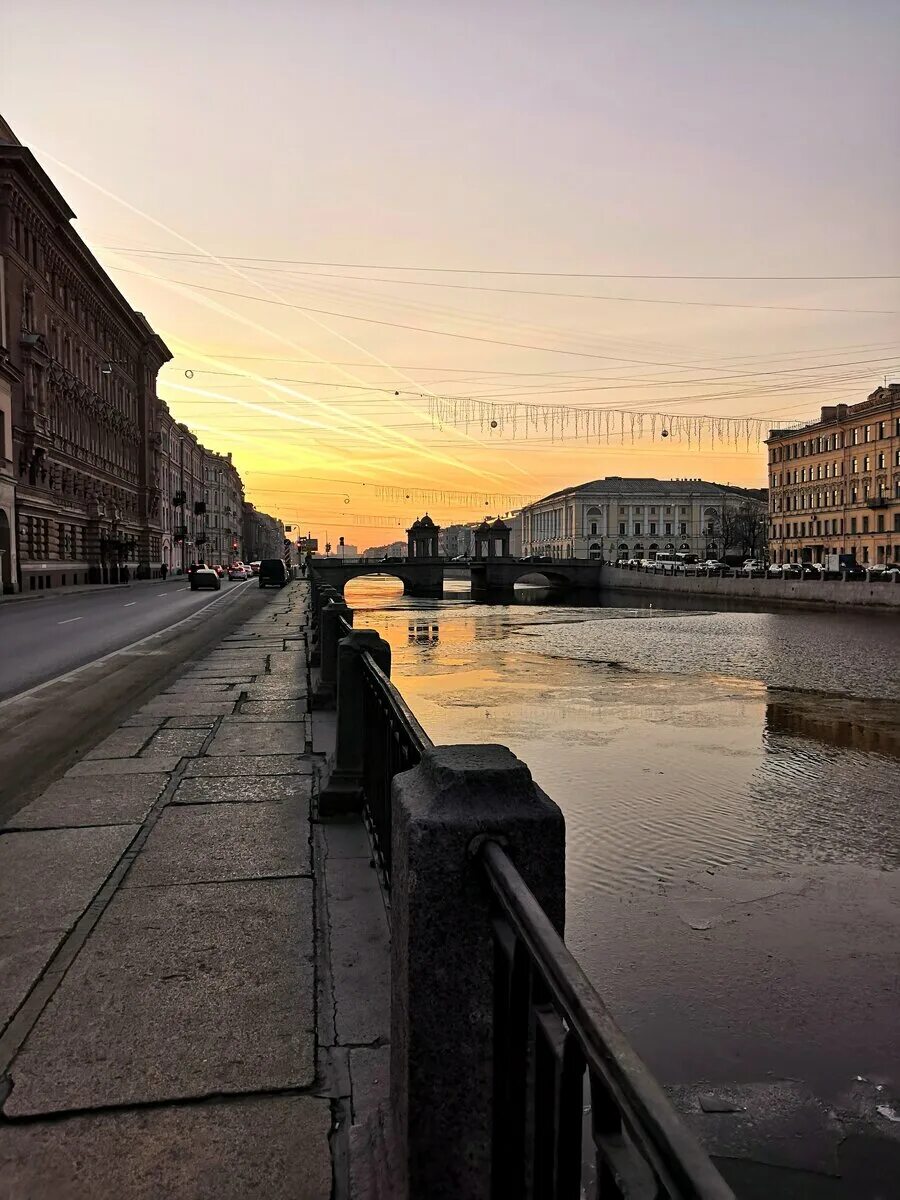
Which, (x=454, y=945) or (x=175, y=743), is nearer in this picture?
(x=454, y=945)

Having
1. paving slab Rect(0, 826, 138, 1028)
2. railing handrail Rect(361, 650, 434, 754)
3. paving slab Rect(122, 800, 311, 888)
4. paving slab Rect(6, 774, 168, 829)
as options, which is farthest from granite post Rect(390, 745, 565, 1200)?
paving slab Rect(6, 774, 168, 829)

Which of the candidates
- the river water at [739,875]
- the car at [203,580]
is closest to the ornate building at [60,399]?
the car at [203,580]

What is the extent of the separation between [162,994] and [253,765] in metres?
3.73

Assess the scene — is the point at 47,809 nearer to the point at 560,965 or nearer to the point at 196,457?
the point at 560,965

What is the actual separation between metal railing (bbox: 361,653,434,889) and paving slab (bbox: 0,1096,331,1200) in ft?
3.94

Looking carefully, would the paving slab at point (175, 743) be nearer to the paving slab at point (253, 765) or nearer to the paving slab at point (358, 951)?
the paving slab at point (253, 765)

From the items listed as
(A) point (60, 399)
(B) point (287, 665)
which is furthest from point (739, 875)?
(A) point (60, 399)

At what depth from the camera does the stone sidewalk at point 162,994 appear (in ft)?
7.64

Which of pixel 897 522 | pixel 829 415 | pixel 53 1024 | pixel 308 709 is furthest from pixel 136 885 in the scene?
pixel 829 415

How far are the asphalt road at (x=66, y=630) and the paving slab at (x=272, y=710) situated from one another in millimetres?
3709

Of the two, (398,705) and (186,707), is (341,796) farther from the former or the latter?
(186,707)

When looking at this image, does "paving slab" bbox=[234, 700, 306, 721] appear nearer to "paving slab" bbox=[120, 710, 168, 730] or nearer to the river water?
"paving slab" bbox=[120, 710, 168, 730]

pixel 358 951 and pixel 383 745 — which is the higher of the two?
pixel 383 745

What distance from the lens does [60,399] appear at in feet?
163
